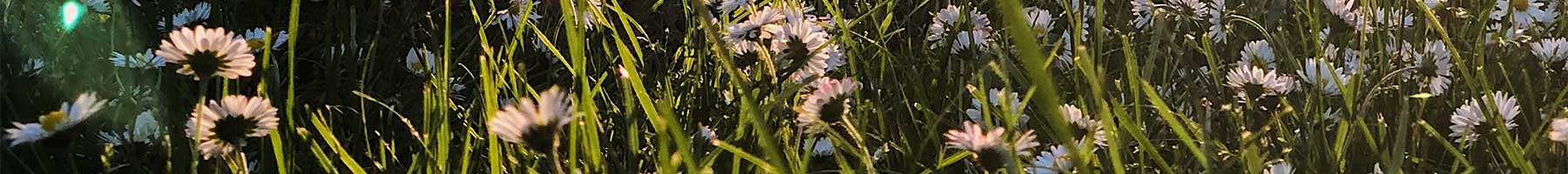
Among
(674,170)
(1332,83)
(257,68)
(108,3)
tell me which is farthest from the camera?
(108,3)

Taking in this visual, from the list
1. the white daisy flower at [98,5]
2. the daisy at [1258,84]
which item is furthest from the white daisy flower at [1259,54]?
the white daisy flower at [98,5]

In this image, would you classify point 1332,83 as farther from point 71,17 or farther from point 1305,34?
point 71,17

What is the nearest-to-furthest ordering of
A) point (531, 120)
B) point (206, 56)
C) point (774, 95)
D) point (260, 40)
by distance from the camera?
point (531, 120), point (206, 56), point (774, 95), point (260, 40)

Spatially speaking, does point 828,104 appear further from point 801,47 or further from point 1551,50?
→ point 1551,50

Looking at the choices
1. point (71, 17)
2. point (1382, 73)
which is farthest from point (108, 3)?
point (1382, 73)

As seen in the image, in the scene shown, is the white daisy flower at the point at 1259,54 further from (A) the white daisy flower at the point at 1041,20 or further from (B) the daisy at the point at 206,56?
(B) the daisy at the point at 206,56

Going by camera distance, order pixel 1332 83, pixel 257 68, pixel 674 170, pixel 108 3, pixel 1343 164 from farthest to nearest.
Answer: pixel 108 3
pixel 257 68
pixel 1332 83
pixel 1343 164
pixel 674 170

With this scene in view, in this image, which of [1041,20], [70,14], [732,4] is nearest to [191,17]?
[70,14]
